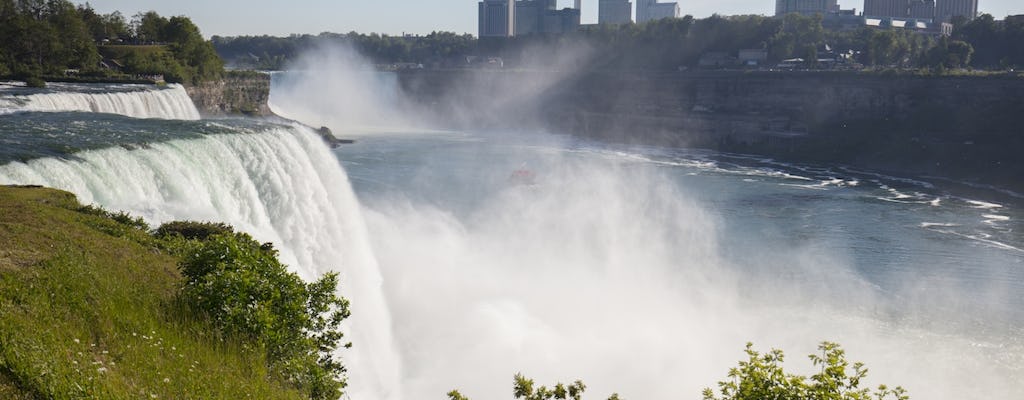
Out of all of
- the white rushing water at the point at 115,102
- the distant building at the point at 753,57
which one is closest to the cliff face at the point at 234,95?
the white rushing water at the point at 115,102

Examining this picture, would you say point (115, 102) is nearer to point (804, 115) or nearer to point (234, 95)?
point (234, 95)

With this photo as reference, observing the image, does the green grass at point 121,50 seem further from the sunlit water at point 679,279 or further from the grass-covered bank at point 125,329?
the grass-covered bank at point 125,329

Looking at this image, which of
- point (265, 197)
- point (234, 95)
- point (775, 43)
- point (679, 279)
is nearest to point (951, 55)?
point (775, 43)

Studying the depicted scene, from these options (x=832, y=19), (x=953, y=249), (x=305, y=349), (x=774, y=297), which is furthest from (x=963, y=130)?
(x=832, y=19)

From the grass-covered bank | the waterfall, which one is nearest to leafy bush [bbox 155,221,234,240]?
the waterfall

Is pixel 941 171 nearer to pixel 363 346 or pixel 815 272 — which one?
pixel 815 272
